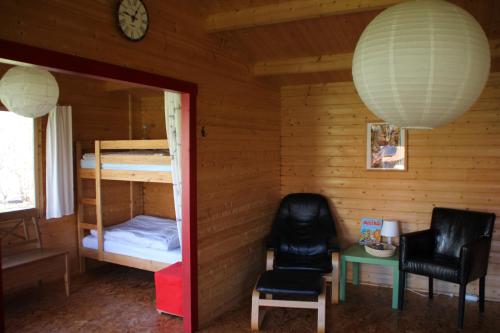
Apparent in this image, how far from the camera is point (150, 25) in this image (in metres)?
2.94

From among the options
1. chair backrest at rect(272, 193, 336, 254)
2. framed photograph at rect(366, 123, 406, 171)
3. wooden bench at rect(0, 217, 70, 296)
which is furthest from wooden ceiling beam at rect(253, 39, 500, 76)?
wooden bench at rect(0, 217, 70, 296)

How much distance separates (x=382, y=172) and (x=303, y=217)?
986 millimetres

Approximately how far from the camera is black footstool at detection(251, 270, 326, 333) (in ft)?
11.2

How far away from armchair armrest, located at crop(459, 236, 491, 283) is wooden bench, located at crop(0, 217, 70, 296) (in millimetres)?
3663

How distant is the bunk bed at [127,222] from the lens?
165 inches

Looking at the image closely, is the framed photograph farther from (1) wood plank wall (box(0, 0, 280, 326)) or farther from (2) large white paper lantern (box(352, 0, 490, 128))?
(2) large white paper lantern (box(352, 0, 490, 128))

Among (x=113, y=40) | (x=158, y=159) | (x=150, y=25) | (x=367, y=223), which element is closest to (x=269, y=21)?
(x=150, y=25)

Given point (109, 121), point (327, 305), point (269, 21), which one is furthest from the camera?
point (109, 121)

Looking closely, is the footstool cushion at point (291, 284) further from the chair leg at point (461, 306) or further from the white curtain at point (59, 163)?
the white curtain at point (59, 163)

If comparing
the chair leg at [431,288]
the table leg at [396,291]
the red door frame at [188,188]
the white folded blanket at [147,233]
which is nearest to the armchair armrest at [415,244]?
the table leg at [396,291]

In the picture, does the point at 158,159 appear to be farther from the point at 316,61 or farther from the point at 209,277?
the point at 316,61

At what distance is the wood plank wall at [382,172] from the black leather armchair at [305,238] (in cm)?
27

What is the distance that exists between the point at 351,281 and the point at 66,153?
138 inches

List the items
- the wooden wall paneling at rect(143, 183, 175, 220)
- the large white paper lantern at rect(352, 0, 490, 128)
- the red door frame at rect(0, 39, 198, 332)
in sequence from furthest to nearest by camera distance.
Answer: the wooden wall paneling at rect(143, 183, 175, 220)
the red door frame at rect(0, 39, 198, 332)
the large white paper lantern at rect(352, 0, 490, 128)
